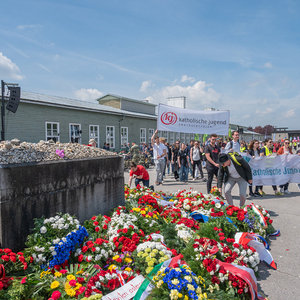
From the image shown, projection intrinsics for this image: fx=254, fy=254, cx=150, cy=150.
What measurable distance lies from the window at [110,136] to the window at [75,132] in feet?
10.1

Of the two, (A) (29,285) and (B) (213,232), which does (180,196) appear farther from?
Result: (A) (29,285)

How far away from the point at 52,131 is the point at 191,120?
9.80m

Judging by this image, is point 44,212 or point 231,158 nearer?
point 44,212

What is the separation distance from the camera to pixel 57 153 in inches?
165

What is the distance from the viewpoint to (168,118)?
1128cm

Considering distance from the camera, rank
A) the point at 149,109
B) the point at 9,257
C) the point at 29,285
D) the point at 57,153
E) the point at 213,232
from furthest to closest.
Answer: the point at 149,109, the point at 57,153, the point at 213,232, the point at 9,257, the point at 29,285

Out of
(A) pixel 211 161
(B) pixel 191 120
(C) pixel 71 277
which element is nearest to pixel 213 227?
(C) pixel 71 277

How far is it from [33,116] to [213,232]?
14.6 metres

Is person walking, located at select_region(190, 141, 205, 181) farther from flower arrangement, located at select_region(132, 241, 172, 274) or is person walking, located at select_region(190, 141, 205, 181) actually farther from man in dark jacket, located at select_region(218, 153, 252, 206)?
flower arrangement, located at select_region(132, 241, 172, 274)

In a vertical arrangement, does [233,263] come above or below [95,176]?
below

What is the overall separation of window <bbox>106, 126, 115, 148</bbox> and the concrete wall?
16113mm

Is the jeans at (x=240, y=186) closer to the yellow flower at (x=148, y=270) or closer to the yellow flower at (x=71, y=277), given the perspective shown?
the yellow flower at (x=148, y=270)

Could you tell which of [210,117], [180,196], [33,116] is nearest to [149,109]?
[33,116]

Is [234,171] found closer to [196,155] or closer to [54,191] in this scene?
[54,191]
